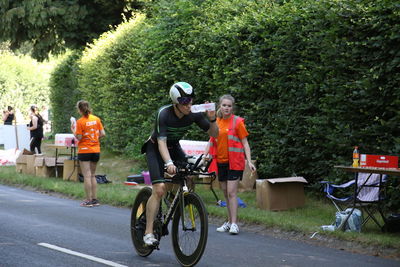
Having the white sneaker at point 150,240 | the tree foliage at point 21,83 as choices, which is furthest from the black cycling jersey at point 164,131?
the tree foliage at point 21,83

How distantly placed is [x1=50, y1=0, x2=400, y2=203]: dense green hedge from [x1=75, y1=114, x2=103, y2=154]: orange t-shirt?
112 inches

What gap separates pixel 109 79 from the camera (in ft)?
75.3

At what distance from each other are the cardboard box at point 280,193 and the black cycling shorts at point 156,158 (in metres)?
3.90

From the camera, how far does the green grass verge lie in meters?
9.53

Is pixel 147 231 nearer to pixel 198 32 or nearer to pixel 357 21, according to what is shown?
pixel 357 21

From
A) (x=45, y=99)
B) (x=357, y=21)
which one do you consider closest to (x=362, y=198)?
(x=357, y=21)

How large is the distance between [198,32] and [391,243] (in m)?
8.66

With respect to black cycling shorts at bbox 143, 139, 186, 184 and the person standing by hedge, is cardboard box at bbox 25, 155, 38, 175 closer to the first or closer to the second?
the person standing by hedge

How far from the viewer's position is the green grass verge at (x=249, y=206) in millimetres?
9531

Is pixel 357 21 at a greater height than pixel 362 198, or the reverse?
pixel 357 21

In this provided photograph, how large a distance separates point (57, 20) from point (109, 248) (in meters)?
22.0

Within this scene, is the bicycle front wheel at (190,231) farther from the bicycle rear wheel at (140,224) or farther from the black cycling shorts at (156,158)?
the bicycle rear wheel at (140,224)

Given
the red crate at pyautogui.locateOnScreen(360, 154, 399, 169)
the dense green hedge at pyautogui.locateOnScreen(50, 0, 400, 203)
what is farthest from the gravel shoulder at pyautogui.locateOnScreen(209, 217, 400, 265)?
the dense green hedge at pyautogui.locateOnScreen(50, 0, 400, 203)

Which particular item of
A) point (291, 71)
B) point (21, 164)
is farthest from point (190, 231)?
point (21, 164)
